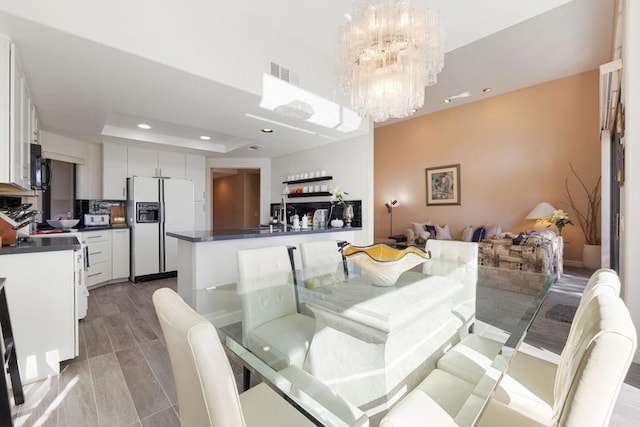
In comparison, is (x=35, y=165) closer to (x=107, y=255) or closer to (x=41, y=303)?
(x=41, y=303)

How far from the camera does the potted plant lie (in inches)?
193

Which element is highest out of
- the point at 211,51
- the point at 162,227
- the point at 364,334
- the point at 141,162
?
the point at 211,51

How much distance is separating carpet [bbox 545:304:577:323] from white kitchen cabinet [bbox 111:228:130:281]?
565 cm

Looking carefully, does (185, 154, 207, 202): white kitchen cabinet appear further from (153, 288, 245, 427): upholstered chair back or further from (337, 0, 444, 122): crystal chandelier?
(153, 288, 245, 427): upholstered chair back

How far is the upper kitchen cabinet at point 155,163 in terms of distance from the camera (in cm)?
466

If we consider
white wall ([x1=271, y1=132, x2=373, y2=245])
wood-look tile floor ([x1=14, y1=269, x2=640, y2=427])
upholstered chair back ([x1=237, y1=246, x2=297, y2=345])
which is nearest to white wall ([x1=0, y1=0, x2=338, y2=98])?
white wall ([x1=271, y1=132, x2=373, y2=245])

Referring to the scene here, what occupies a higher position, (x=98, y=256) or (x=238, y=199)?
(x=238, y=199)

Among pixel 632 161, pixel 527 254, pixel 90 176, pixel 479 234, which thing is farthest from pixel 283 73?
pixel 479 234

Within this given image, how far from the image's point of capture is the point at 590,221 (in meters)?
5.09

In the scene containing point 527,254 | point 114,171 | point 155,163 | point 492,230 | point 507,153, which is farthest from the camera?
point 507,153

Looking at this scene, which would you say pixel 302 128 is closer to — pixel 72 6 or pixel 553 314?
pixel 72 6

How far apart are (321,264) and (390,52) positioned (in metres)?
1.81

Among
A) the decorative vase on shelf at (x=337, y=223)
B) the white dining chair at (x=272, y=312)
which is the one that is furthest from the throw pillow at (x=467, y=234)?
the white dining chair at (x=272, y=312)

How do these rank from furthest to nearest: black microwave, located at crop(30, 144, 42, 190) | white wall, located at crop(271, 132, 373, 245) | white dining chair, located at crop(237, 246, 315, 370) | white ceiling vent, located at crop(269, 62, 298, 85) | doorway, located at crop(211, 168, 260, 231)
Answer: doorway, located at crop(211, 168, 260, 231)
white wall, located at crop(271, 132, 373, 245)
white ceiling vent, located at crop(269, 62, 298, 85)
black microwave, located at crop(30, 144, 42, 190)
white dining chair, located at crop(237, 246, 315, 370)
